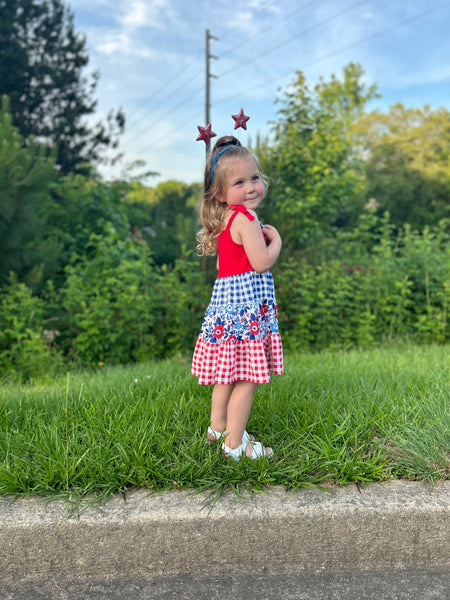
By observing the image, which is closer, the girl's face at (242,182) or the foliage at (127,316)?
the girl's face at (242,182)

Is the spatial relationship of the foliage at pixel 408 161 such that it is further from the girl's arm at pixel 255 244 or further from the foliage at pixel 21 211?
the girl's arm at pixel 255 244

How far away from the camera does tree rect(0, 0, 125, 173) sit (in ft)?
54.0

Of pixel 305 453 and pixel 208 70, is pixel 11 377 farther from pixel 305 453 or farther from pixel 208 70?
pixel 208 70

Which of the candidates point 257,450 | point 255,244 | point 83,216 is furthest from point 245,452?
point 83,216

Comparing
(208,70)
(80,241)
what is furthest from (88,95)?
(80,241)

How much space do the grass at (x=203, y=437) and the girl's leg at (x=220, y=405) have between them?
9 centimetres

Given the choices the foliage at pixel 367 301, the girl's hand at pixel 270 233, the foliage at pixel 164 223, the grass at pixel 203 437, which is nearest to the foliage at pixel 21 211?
the foliage at pixel 164 223

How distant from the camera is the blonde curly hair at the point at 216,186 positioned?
2209mm

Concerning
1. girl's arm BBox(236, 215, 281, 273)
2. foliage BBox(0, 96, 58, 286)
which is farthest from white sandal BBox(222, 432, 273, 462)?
foliage BBox(0, 96, 58, 286)

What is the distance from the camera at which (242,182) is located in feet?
7.23

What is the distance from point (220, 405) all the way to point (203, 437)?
0.17 metres

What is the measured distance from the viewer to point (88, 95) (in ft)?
61.1

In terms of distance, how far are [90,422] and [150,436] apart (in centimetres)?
38

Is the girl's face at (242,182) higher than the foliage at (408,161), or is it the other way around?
the foliage at (408,161)
